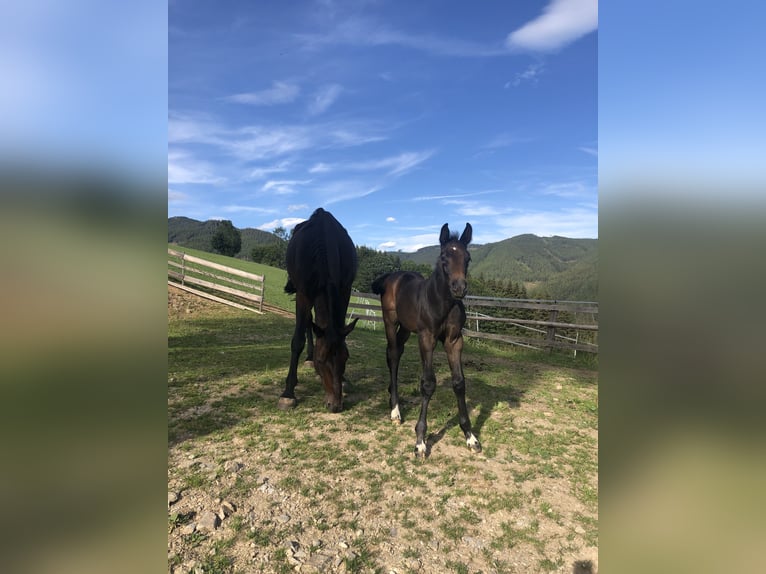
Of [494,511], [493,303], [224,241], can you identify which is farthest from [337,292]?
[224,241]

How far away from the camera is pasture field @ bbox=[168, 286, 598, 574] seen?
2.76 meters

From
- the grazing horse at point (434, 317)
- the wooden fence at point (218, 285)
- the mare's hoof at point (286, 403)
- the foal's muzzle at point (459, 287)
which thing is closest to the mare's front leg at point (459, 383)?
the grazing horse at point (434, 317)

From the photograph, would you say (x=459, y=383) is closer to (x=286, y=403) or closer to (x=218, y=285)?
(x=286, y=403)

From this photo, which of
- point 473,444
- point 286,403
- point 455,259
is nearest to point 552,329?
point 473,444

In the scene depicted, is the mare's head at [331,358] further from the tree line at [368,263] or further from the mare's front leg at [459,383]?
the tree line at [368,263]

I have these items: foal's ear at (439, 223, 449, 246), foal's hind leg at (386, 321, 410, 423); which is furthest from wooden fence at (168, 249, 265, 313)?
foal's ear at (439, 223, 449, 246)

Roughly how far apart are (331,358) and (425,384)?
133 cm

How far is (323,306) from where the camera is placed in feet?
17.1

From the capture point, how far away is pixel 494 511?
3301mm

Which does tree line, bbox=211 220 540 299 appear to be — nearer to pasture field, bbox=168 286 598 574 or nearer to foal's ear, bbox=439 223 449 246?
pasture field, bbox=168 286 598 574

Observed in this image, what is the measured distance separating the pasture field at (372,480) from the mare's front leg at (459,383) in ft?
0.46
